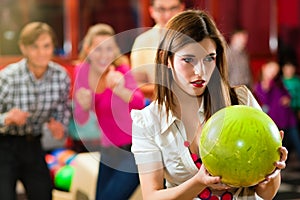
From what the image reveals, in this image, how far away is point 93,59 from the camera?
3.70 metres

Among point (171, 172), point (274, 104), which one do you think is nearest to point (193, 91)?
point (171, 172)

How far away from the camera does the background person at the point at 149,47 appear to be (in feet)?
8.86

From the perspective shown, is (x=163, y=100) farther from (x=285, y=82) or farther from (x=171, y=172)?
(x=285, y=82)

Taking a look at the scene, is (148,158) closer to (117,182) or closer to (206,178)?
(206,178)

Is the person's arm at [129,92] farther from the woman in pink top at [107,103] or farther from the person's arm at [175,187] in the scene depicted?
the person's arm at [175,187]

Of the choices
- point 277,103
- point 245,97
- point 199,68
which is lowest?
point 277,103

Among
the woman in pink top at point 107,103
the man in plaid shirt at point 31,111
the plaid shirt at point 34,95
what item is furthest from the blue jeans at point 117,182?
the plaid shirt at point 34,95

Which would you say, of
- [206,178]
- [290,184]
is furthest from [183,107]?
[290,184]

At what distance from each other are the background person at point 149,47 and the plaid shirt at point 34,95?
1.79 ft

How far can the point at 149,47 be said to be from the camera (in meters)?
3.13

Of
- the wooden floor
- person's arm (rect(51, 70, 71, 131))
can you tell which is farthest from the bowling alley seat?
the wooden floor

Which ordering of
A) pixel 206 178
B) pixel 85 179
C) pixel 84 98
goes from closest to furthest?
1. pixel 206 178
2. pixel 84 98
3. pixel 85 179

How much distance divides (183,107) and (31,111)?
5.96ft

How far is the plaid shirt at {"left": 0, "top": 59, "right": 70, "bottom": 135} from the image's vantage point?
3721 mm
